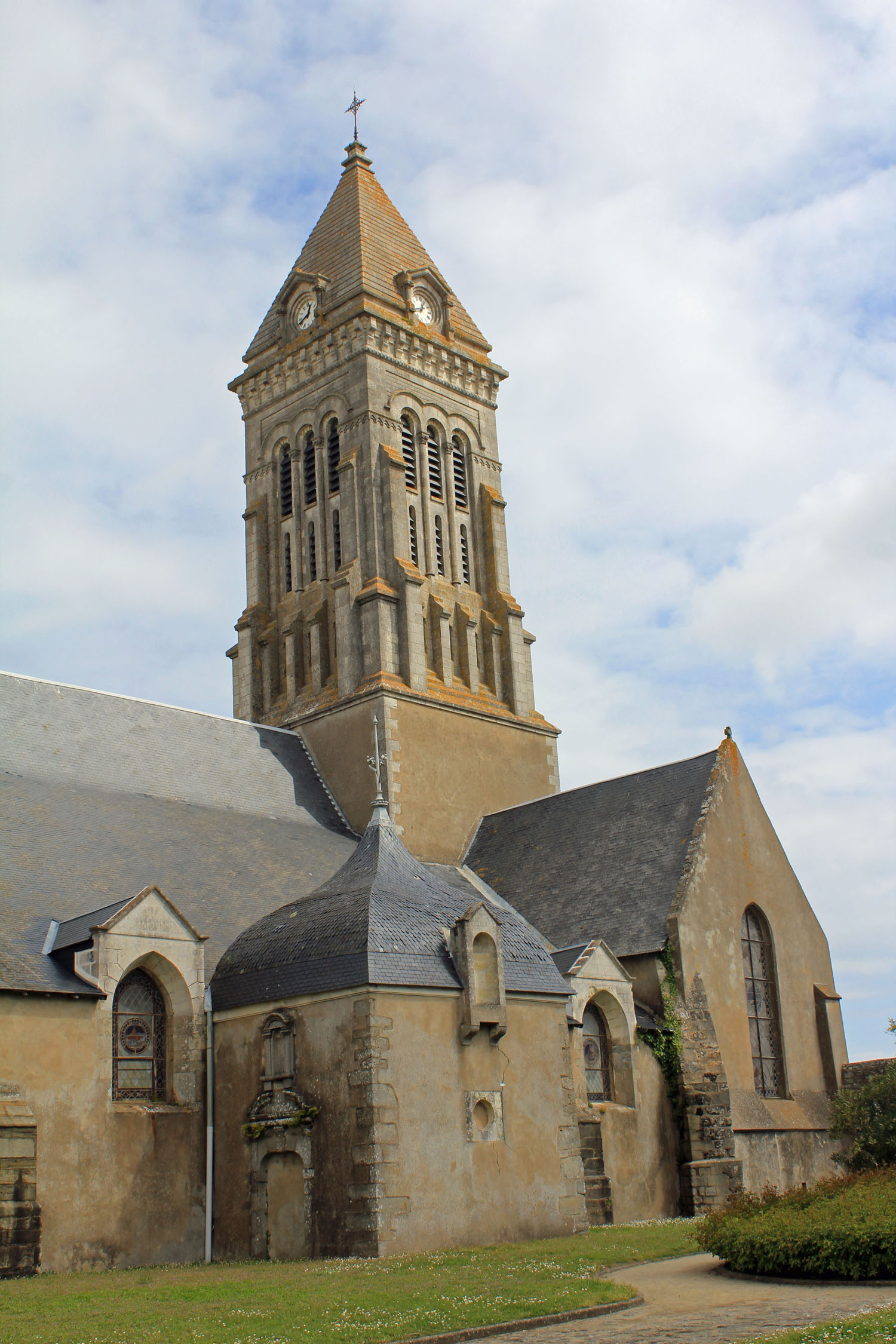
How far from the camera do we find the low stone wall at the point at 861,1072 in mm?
27562

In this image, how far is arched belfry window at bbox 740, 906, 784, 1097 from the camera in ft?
88.0

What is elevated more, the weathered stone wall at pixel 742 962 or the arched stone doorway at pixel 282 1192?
the weathered stone wall at pixel 742 962

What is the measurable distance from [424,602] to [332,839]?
7352mm

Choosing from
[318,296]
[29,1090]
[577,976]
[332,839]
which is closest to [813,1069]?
[577,976]

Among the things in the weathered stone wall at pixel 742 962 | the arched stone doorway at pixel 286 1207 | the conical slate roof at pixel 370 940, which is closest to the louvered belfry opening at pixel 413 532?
the weathered stone wall at pixel 742 962

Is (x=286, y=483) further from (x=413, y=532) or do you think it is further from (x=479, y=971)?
(x=479, y=971)

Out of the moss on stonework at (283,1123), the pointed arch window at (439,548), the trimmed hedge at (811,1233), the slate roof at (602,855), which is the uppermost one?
the pointed arch window at (439,548)

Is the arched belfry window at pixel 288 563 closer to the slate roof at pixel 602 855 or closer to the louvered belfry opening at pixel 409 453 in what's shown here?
the louvered belfry opening at pixel 409 453

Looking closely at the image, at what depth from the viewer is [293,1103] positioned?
19.6 metres

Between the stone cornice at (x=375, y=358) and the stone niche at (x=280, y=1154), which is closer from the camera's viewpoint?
the stone niche at (x=280, y=1154)

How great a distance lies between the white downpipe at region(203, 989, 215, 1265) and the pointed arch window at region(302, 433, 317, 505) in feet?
55.3

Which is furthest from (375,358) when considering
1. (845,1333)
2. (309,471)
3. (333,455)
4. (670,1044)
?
(845,1333)

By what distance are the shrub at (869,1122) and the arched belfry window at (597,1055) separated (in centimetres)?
530

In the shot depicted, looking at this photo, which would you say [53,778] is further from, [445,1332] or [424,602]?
[445,1332]
